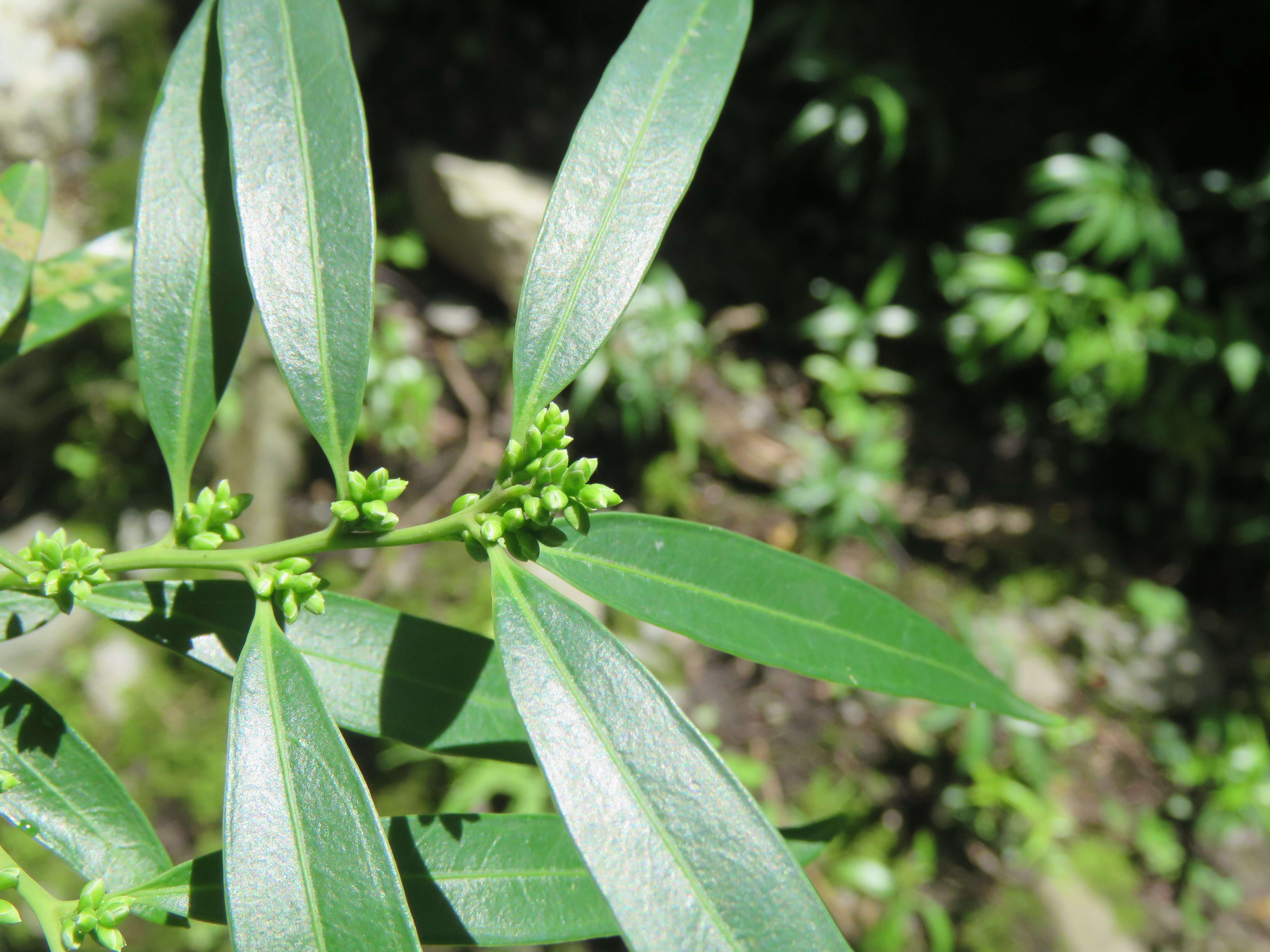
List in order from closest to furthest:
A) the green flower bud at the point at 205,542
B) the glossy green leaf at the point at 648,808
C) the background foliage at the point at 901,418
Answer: the glossy green leaf at the point at 648,808
the green flower bud at the point at 205,542
the background foliage at the point at 901,418

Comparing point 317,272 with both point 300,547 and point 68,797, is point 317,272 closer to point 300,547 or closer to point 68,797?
point 300,547

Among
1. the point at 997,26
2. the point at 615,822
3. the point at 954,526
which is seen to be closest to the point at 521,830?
the point at 615,822

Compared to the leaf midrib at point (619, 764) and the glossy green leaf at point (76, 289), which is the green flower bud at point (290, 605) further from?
the glossy green leaf at point (76, 289)

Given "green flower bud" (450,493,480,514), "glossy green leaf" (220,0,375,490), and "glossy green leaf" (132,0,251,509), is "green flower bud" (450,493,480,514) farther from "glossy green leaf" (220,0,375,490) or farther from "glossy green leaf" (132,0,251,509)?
"glossy green leaf" (132,0,251,509)

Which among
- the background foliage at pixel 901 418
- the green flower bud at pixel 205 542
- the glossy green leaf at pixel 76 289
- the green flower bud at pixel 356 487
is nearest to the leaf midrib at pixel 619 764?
the green flower bud at pixel 356 487

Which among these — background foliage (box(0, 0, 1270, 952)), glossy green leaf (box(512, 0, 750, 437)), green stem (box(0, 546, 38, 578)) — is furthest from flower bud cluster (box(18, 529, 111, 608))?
background foliage (box(0, 0, 1270, 952))

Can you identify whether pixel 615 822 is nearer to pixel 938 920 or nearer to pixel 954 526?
pixel 938 920

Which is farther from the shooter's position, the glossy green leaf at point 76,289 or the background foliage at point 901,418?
the background foliage at point 901,418
